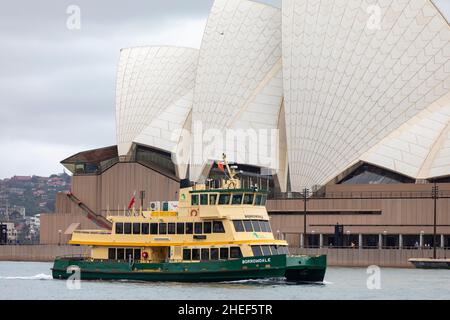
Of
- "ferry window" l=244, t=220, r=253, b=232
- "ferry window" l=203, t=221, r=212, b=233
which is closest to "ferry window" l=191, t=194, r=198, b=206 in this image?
"ferry window" l=203, t=221, r=212, b=233

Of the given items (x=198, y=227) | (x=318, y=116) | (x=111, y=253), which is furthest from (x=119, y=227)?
(x=318, y=116)

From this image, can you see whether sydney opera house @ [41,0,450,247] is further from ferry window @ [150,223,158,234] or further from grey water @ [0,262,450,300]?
ferry window @ [150,223,158,234]

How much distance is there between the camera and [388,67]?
9994 centimetres

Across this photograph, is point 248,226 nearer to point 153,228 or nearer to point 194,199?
point 194,199

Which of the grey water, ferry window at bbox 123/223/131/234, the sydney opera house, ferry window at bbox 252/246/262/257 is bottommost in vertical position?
the grey water

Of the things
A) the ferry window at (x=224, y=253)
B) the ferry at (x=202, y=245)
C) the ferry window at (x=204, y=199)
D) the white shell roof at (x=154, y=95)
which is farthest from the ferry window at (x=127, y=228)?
the white shell roof at (x=154, y=95)

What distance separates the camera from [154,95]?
114188 mm

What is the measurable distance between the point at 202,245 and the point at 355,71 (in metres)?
38.0

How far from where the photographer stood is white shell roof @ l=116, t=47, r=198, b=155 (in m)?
113

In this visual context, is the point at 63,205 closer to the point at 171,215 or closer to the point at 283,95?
the point at 283,95

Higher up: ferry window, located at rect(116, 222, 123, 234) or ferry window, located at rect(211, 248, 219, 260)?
ferry window, located at rect(116, 222, 123, 234)

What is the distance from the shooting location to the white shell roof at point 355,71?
9938 cm

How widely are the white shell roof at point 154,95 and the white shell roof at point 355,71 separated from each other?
1324 centimetres
